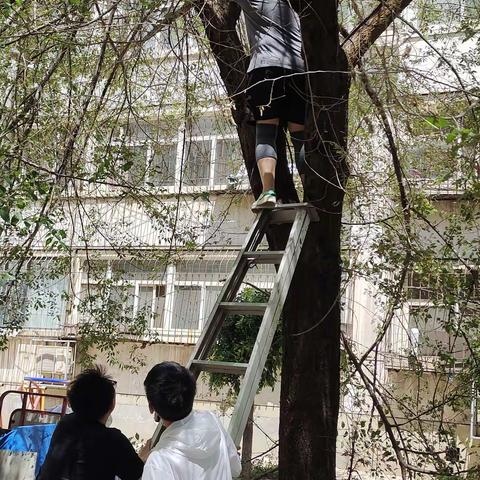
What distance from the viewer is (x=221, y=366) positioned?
326 centimetres

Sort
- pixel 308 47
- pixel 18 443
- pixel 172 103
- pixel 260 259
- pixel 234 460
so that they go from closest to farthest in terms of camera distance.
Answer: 1. pixel 234 460
2. pixel 260 259
3. pixel 308 47
4. pixel 18 443
5. pixel 172 103

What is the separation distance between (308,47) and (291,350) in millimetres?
1845

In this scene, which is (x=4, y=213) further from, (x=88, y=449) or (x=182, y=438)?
(x=182, y=438)

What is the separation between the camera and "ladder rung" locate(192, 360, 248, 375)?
3244mm

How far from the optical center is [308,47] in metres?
4.55

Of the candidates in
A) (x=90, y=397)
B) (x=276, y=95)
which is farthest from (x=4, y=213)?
(x=276, y=95)

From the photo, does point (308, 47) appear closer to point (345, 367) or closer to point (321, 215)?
point (321, 215)

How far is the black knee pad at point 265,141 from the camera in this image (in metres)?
4.29

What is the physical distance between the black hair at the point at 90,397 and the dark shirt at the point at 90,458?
80 millimetres

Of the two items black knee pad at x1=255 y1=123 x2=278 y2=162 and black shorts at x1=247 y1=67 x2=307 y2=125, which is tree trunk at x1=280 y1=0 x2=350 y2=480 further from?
black knee pad at x1=255 y1=123 x2=278 y2=162

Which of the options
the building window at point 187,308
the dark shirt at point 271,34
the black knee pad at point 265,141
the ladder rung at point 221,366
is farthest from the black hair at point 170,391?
the building window at point 187,308

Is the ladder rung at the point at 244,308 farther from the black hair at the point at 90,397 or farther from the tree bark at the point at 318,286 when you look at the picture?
the tree bark at the point at 318,286

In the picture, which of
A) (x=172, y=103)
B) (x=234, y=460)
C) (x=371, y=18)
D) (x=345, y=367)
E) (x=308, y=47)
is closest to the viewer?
(x=234, y=460)

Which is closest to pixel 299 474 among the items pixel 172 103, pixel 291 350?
pixel 291 350
